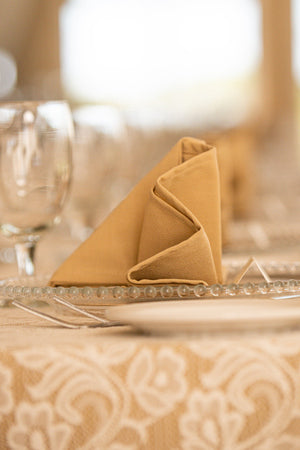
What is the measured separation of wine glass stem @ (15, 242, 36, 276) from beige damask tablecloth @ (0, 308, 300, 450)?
42 centimetres

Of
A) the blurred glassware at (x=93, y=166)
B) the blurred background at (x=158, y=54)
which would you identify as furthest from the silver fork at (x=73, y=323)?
the blurred background at (x=158, y=54)

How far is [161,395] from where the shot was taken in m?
0.55

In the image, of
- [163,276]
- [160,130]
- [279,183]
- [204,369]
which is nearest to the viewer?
[204,369]

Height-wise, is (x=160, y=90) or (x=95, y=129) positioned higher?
(x=160, y=90)

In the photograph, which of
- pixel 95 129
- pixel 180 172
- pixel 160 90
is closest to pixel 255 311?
pixel 180 172

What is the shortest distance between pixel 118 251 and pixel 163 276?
0.31 feet

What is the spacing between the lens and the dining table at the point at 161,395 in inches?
21.7

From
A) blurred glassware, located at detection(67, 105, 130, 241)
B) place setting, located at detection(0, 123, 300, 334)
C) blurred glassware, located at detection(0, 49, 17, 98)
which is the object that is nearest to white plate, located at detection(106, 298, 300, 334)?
place setting, located at detection(0, 123, 300, 334)

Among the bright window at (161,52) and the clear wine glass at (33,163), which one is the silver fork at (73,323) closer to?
the clear wine glass at (33,163)

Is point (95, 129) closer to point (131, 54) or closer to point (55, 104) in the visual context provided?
point (55, 104)

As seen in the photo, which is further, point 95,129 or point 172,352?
point 95,129

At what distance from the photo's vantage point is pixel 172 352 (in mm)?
557

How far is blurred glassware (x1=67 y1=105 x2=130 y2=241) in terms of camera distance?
5.07ft

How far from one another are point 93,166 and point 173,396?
3.49ft
